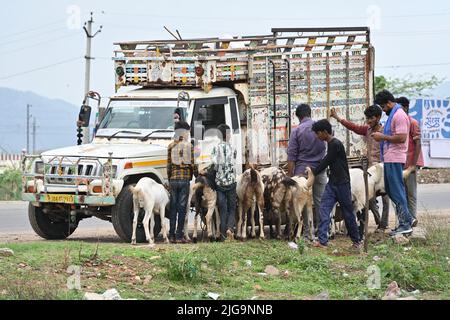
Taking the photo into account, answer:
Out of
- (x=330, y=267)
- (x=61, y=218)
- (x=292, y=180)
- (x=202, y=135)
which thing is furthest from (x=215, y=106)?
(x=330, y=267)

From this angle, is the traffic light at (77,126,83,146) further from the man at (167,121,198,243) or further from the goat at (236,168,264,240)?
the goat at (236,168,264,240)

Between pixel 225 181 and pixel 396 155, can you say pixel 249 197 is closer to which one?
pixel 225 181

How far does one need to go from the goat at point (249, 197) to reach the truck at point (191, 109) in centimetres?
65

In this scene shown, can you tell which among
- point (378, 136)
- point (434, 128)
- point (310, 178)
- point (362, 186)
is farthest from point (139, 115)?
point (434, 128)

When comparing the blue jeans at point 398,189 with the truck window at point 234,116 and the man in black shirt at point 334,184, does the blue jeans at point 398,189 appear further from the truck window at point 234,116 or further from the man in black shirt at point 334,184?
the truck window at point 234,116

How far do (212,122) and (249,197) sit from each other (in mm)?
1562

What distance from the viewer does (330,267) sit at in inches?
524

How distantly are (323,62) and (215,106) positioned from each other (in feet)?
8.78

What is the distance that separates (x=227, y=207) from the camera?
15.5 m

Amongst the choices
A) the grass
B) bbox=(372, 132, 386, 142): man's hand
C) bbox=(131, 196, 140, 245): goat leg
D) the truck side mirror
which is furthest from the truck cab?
bbox=(372, 132, 386, 142): man's hand

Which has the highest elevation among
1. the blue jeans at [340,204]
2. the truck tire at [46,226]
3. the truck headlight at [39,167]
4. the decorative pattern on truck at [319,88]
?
the decorative pattern on truck at [319,88]

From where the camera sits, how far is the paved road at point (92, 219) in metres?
18.4

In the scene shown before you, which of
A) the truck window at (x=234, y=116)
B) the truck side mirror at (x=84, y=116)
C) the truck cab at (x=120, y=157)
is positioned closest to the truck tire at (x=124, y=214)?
the truck cab at (x=120, y=157)

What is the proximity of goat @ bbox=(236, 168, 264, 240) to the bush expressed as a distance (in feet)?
38.8
